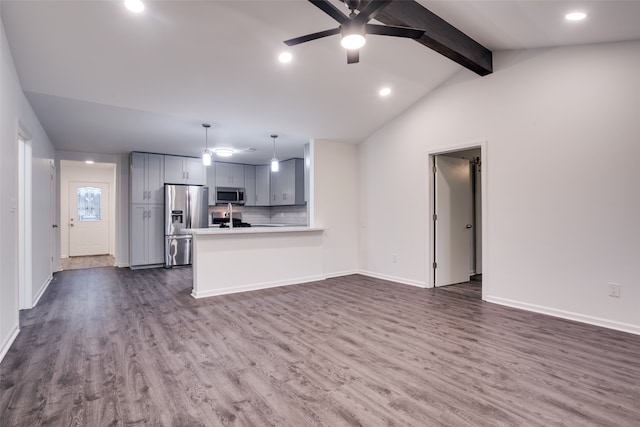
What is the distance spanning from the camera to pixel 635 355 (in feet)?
8.62

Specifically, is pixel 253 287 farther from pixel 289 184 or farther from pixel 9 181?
pixel 289 184

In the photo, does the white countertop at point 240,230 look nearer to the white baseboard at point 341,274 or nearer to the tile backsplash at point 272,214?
the white baseboard at point 341,274

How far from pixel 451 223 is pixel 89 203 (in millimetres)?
9665

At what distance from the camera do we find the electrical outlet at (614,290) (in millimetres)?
3227

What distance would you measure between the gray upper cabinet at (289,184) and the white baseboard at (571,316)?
4.67 m

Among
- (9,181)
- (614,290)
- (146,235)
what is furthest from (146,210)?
(614,290)

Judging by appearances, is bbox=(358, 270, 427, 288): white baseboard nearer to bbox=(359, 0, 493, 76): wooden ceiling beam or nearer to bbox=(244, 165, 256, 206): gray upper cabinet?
bbox=(359, 0, 493, 76): wooden ceiling beam

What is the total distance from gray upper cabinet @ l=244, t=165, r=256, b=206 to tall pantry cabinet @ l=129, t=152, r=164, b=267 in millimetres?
2002

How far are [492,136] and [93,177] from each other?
10.1 metres

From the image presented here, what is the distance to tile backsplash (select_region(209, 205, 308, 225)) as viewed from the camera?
321 inches

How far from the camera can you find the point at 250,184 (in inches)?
334

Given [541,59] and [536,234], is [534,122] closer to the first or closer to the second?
[541,59]

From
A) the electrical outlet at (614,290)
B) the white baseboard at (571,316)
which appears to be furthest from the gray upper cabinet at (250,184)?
the electrical outlet at (614,290)

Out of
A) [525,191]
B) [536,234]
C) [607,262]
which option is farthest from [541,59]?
[607,262]
